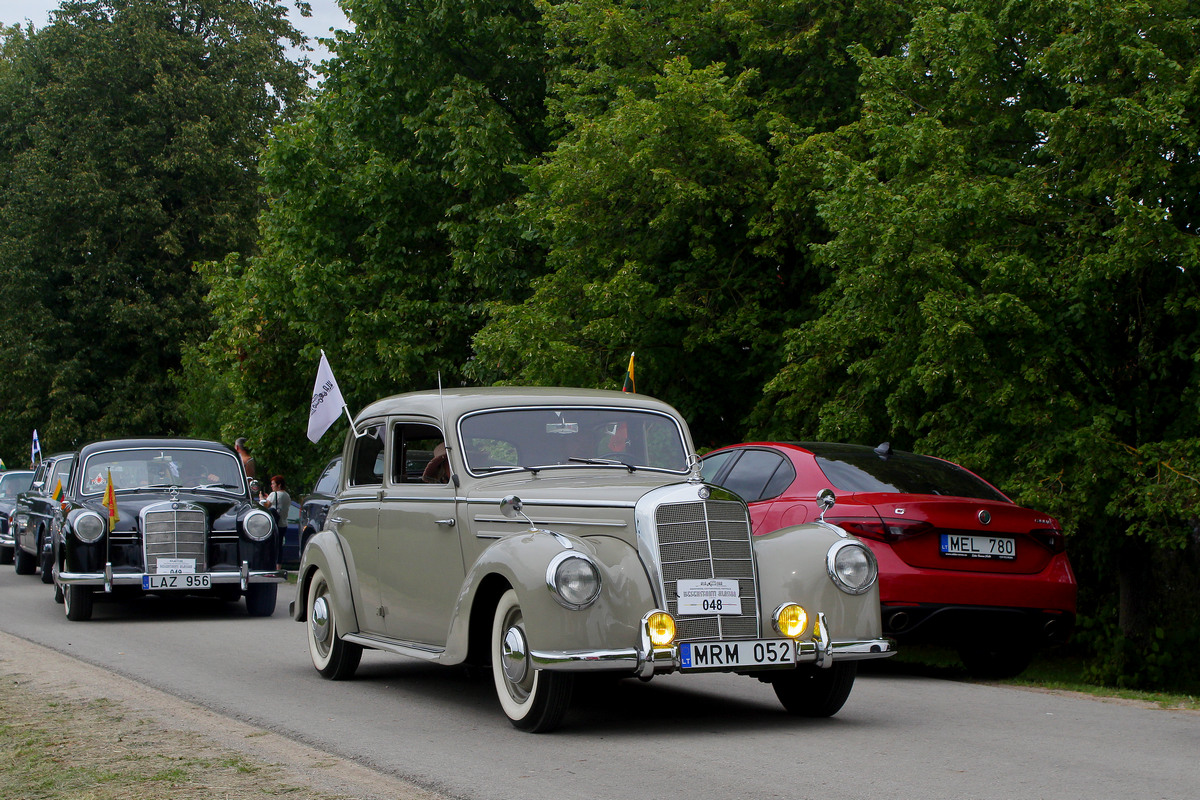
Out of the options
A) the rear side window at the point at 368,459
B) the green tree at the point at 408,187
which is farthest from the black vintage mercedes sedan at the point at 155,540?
the green tree at the point at 408,187

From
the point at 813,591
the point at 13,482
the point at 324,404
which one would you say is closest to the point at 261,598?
the point at 324,404

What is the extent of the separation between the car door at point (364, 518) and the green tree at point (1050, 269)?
586 centimetres

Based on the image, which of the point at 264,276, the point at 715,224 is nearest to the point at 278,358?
the point at 264,276

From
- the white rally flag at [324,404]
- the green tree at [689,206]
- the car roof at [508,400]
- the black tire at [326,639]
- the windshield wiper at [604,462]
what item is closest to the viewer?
the windshield wiper at [604,462]

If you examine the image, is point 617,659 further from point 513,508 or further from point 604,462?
point 604,462

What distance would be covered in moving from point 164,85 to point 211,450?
1102 inches

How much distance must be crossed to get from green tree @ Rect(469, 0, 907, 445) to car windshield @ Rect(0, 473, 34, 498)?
13673mm

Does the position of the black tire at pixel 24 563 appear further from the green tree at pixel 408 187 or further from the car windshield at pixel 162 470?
the car windshield at pixel 162 470

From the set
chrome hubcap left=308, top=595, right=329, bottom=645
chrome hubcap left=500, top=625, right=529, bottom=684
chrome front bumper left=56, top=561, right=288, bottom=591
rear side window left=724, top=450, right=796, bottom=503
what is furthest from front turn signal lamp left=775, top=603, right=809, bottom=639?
chrome front bumper left=56, top=561, right=288, bottom=591

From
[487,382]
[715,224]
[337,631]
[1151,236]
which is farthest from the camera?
[487,382]

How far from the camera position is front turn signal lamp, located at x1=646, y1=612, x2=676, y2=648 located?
6637 mm

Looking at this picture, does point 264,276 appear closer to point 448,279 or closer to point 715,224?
point 448,279

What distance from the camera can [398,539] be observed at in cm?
859

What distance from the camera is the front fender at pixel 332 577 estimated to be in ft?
30.0
